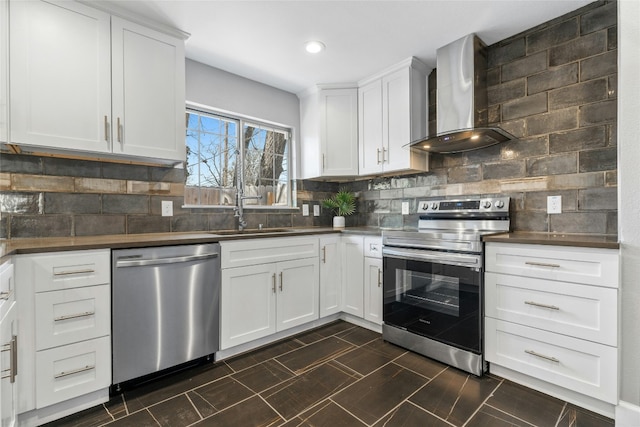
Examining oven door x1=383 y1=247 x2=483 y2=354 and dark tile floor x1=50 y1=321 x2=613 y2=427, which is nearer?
dark tile floor x1=50 y1=321 x2=613 y2=427

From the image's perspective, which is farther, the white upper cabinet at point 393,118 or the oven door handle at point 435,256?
the white upper cabinet at point 393,118

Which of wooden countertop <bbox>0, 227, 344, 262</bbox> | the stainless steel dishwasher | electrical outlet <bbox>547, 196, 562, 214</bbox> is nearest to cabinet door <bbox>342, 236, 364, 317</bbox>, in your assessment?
wooden countertop <bbox>0, 227, 344, 262</bbox>

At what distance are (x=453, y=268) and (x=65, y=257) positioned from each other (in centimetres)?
234

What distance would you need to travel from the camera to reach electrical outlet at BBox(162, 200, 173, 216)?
8.30 feet

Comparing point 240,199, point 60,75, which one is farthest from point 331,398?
point 60,75

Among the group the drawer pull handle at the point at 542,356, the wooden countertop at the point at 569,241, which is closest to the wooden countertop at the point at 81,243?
the wooden countertop at the point at 569,241

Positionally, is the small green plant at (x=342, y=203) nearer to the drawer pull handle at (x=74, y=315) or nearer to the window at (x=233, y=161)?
the window at (x=233, y=161)

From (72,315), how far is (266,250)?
124 centimetres

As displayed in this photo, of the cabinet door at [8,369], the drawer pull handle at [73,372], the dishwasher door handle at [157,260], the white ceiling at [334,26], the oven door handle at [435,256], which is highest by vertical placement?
the white ceiling at [334,26]

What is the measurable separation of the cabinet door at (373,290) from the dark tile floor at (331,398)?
46 centimetres

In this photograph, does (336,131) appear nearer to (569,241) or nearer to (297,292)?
(297,292)

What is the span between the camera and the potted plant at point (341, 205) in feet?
11.3

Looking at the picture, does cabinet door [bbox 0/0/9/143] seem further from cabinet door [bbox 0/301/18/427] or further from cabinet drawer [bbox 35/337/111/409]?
cabinet drawer [bbox 35/337/111/409]

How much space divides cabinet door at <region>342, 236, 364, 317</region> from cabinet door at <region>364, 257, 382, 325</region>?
0.15ft
